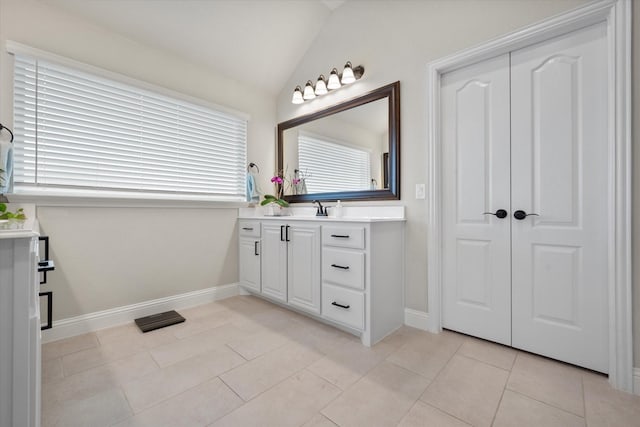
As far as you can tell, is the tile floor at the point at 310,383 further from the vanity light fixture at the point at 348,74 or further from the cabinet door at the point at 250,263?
the vanity light fixture at the point at 348,74

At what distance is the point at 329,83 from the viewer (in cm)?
278

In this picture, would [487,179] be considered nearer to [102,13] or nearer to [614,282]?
[614,282]

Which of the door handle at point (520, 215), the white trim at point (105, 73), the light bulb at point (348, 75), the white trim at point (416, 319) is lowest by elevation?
the white trim at point (416, 319)

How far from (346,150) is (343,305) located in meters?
1.45

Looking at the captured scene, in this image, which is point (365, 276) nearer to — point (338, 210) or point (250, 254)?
point (338, 210)

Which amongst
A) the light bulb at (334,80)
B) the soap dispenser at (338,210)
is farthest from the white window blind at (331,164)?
the light bulb at (334,80)

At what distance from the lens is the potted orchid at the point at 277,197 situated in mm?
3148

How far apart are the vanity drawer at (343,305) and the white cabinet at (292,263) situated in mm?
89

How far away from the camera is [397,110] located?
2.35 meters

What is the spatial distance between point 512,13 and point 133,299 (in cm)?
350

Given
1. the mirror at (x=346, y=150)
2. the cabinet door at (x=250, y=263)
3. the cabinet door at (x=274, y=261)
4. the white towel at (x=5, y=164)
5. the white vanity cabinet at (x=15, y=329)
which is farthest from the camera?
the cabinet door at (x=250, y=263)

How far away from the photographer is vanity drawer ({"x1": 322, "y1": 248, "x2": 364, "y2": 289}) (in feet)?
6.56

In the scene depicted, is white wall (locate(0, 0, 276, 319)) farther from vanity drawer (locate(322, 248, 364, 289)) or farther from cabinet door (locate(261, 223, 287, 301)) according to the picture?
vanity drawer (locate(322, 248, 364, 289))

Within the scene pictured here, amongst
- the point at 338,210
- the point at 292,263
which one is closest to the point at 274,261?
the point at 292,263
